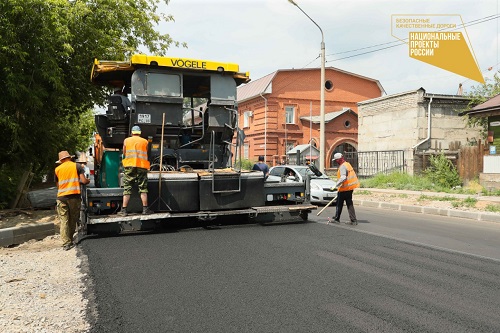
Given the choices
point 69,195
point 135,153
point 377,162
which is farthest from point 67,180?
point 377,162

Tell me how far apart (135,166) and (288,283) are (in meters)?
3.66

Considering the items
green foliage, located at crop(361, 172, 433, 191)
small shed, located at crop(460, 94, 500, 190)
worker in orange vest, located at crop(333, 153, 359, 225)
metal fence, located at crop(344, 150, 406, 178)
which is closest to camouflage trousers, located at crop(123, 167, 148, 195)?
worker in orange vest, located at crop(333, 153, 359, 225)

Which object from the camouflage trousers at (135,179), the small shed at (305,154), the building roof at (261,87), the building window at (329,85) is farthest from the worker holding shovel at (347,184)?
the building window at (329,85)

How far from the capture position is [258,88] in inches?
1410

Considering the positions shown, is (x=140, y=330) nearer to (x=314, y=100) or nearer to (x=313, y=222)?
(x=313, y=222)

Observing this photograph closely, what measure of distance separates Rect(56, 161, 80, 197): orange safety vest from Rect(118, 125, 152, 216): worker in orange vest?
0.84m

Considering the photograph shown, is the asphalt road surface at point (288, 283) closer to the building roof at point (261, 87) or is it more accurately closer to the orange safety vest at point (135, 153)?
the orange safety vest at point (135, 153)

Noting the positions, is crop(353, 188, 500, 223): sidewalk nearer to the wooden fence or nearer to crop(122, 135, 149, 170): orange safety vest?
the wooden fence

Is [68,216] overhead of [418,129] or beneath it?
beneath

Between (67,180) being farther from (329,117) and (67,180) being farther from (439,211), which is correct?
(329,117)

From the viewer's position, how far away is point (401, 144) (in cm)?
2370

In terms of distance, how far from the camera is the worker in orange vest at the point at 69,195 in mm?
7453

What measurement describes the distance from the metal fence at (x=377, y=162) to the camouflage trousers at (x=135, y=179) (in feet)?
57.6

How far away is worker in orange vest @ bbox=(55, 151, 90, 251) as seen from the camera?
7.45 metres
